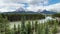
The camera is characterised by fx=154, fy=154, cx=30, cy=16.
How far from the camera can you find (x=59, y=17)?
1172cm

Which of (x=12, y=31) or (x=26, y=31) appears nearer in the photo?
(x=26, y=31)

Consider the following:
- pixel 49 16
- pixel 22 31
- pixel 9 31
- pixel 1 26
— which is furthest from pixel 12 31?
pixel 49 16

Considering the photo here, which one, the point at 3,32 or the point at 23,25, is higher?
the point at 23,25

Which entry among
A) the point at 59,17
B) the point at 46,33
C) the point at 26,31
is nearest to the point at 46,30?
the point at 46,33

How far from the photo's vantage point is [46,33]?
195 inches

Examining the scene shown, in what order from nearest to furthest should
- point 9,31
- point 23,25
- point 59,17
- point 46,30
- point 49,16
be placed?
point 46,30 < point 23,25 < point 9,31 < point 49,16 < point 59,17

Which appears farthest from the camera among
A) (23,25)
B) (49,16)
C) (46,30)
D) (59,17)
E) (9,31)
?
(59,17)

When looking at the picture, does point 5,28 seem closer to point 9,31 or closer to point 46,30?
point 9,31

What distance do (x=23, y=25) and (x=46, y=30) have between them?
0.85 m

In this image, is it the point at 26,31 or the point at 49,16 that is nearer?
the point at 26,31

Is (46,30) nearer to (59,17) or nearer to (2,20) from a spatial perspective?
(2,20)

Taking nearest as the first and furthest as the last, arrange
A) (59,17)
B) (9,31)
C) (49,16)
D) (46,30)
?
(46,30), (9,31), (49,16), (59,17)

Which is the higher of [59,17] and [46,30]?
[46,30]

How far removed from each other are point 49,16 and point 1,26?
15.6 feet
